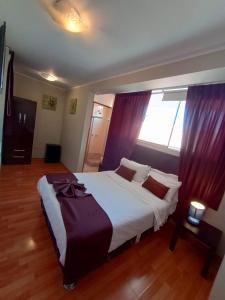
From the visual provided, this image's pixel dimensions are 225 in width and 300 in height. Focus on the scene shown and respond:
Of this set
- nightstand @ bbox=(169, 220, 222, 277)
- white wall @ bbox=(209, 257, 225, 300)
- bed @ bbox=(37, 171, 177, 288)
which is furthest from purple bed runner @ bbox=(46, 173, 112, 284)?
nightstand @ bbox=(169, 220, 222, 277)

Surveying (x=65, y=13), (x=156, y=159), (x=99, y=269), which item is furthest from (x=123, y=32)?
(x=99, y=269)

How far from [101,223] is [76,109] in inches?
139

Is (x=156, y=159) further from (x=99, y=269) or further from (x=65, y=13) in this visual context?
(x=65, y=13)

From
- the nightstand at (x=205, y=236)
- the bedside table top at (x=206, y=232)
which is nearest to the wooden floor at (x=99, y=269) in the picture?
the nightstand at (x=205, y=236)

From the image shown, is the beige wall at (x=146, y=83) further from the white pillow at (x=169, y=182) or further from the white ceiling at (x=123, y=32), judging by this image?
the white pillow at (x=169, y=182)

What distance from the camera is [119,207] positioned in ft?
6.14

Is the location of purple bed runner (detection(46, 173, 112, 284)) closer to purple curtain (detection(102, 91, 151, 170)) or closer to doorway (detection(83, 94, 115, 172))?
purple curtain (detection(102, 91, 151, 170))

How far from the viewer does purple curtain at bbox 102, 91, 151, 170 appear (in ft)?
10.2

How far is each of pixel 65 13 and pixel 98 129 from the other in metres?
4.14

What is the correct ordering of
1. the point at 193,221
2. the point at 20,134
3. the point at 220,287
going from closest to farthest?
the point at 220,287
the point at 193,221
the point at 20,134

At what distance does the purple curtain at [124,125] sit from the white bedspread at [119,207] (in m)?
0.97

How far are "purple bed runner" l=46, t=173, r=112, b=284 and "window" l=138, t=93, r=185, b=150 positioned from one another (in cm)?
183

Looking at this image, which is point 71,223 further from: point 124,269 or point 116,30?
point 116,30

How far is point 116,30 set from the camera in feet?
5.27
